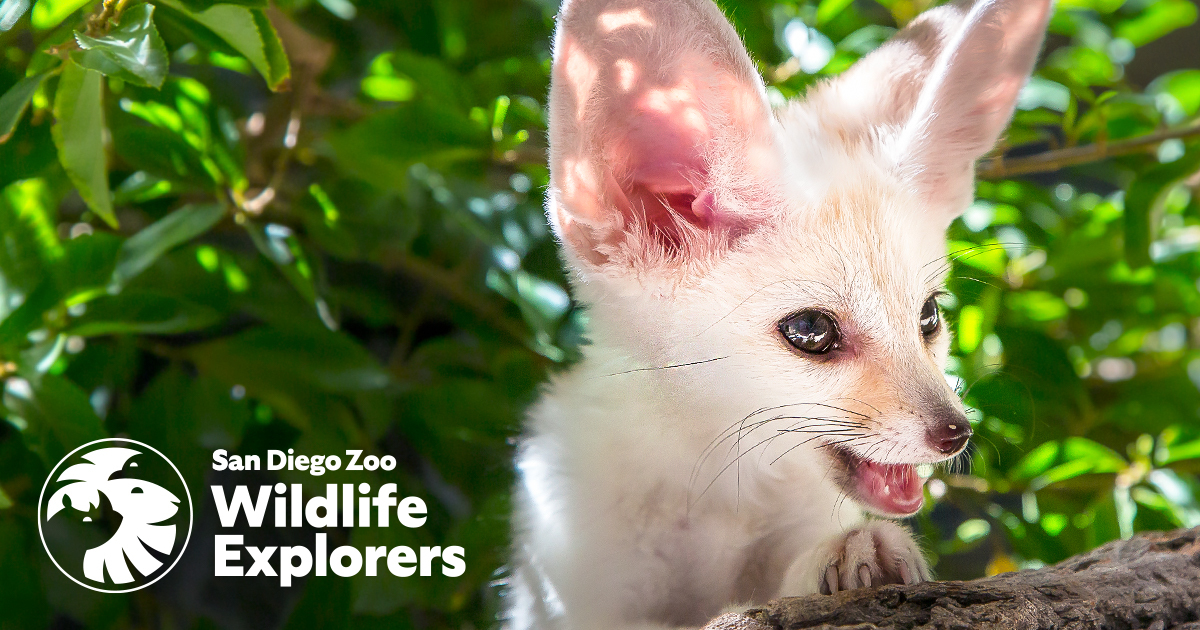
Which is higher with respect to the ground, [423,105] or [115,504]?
Answer: [423,105]

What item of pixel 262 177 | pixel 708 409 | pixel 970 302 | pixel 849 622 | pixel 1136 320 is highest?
pixel 262 177

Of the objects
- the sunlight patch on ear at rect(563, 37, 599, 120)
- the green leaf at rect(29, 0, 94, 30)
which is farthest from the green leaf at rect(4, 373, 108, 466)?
the sunlight patch on ear at rect(563, 37, 599, 120)

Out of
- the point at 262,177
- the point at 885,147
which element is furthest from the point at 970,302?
the point at 262,177

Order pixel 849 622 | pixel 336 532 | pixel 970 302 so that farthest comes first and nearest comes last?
pixel 336 532 → pixel 970 302 → pixel 849 622

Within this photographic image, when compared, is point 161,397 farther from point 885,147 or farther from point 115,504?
point 885,147

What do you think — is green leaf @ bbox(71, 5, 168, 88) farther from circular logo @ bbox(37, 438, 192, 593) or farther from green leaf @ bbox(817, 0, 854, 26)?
green leaf @ bbox(817, 0, 854, 26)

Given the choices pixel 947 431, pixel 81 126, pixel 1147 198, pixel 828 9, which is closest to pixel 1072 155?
pixel 1147 198

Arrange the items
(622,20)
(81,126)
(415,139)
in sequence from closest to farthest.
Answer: (622,20)
(81,126)
(415,139)

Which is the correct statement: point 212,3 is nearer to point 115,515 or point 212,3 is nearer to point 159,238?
point 159,238
